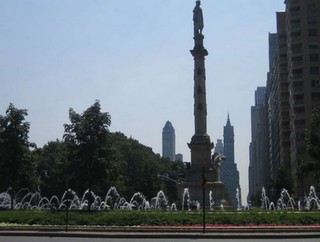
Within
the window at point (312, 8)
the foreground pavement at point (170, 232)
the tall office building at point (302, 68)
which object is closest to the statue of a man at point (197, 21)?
the tall office building at point (302, 68)

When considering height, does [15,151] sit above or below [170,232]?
above

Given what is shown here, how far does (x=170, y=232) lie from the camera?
25.2 m

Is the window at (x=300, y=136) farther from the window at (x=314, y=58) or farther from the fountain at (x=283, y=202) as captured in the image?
the fountain at (x=283, y=202)

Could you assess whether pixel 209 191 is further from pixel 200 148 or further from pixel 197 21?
pixel 197 21

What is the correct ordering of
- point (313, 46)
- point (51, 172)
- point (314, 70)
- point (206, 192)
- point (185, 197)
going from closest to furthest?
1. point (206, 192)
2. point (185, 197)
3. point (51, 172)
4. point (314, 70)
5. point (313, 46)

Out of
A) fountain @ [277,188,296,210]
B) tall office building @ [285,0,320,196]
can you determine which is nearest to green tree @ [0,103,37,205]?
fountain @ [277,188,296,210]

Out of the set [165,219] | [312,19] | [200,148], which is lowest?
[165,219]

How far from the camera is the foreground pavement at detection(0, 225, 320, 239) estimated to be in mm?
23453

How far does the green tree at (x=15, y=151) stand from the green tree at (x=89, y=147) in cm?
427

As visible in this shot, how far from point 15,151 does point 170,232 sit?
22.9 meters

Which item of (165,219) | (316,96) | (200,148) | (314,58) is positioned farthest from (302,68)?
(165,219)

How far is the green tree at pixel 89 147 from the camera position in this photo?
41.6 metres

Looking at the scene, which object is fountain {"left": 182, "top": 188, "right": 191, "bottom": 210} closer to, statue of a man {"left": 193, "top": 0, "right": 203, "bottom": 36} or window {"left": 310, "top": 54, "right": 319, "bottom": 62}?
statue of a man {"left": 193, "top": 0, "right": 203, "bottom": 36}

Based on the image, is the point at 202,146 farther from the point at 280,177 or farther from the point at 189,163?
the point at 280,177
